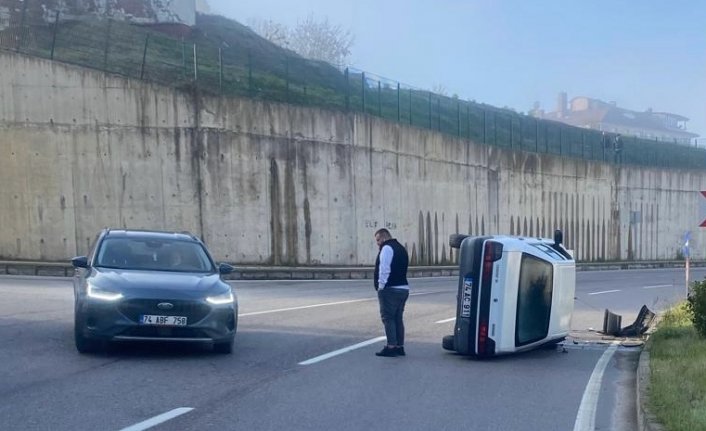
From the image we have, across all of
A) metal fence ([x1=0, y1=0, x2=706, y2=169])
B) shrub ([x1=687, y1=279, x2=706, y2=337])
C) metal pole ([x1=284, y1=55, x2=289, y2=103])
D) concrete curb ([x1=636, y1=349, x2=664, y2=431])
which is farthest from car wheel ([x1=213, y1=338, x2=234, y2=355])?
metal pole ([x1=284, y1=55, x2=289, y2=103])

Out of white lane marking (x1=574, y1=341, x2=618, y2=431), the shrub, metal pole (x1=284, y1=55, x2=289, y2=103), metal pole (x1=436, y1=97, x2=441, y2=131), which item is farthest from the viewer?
metal pole (x1=436, y1=97, x2=441, y2=131)

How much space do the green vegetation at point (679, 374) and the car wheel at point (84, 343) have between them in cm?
649

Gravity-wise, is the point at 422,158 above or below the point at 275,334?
above

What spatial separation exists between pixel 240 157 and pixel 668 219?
33946mm

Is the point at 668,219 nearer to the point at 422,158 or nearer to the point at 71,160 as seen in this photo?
the point at 422,158

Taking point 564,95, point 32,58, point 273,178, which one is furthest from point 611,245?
point 564,95

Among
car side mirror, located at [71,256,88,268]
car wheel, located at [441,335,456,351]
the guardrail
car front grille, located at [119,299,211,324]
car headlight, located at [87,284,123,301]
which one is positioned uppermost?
car side mirror, located at [71,256,88,268]

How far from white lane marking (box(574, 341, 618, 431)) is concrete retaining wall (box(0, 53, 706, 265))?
1984 cm

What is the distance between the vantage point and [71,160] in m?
29.9

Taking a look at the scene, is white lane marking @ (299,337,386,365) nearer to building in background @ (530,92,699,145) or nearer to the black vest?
the black vest

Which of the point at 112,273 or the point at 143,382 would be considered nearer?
the point at 143,382

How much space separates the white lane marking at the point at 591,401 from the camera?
840cm

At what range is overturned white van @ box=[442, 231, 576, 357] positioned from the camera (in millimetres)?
11812

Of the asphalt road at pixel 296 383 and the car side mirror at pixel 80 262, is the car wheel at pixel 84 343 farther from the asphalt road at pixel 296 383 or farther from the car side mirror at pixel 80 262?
the car side mirror at pixel 80 262
